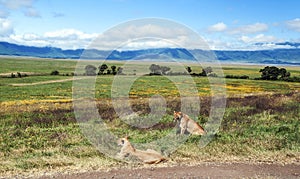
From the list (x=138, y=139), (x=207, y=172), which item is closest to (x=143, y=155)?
(x=207, y=172)

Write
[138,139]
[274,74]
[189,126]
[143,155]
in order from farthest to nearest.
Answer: [274,74]
[189,126]
[138,139]
[143,155]

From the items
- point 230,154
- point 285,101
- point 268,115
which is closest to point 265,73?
point 285,101

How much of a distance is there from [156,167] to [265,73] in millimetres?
86002

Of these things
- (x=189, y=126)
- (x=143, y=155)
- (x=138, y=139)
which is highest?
(x=189, y=126)

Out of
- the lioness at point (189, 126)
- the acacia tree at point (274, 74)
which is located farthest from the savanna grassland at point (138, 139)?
the acacia tree at point (274, 74)

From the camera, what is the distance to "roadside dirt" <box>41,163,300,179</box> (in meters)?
11.9

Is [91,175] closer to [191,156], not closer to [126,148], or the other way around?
[126,148]

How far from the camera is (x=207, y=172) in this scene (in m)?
12.3

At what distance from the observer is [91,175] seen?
12.0 metres

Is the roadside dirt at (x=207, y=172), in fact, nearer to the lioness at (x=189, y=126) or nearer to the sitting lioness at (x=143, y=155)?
the sitting lioness at (x=143, y=155)

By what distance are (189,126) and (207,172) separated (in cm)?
570

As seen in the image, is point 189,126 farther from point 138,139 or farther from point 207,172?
point 207,172

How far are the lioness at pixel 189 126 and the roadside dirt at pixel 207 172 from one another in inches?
177

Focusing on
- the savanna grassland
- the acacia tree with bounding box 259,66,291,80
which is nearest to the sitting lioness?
the savanna grassland
